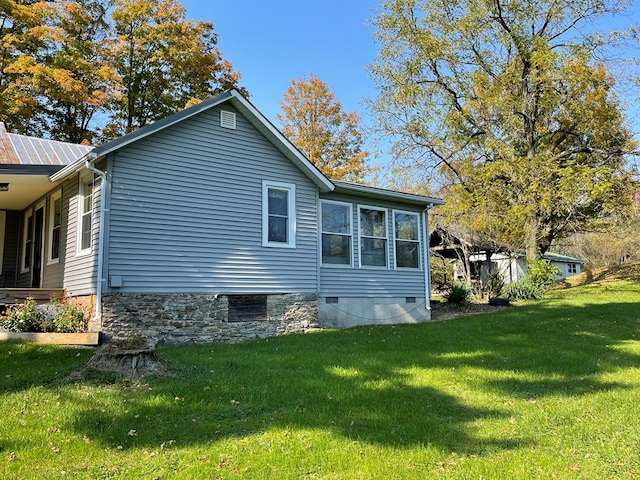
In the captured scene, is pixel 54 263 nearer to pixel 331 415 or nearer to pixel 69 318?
pixel 69 318

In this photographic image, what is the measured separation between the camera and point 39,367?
251 inches

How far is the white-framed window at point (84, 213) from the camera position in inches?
372

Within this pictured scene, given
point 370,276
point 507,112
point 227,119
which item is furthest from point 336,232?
point 507,112

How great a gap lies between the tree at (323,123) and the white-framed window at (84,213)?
59.8ft

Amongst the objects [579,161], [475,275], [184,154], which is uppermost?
[579,161]

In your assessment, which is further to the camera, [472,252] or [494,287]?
[472,252]

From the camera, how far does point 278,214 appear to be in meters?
11.2

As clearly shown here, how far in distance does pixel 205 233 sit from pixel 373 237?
4829 mm

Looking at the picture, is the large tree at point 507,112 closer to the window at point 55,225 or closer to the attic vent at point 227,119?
the attic vent at point 227,119

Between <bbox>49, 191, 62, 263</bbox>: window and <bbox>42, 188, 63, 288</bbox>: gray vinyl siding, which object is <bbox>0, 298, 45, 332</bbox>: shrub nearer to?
<bbox>42, 188, 63, 288</bbox>: gray vinyl siding

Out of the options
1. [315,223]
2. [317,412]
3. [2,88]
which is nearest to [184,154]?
[315,223]

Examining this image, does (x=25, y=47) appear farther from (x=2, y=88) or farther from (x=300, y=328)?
(x=300, y=328)

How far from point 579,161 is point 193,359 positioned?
64.6ft

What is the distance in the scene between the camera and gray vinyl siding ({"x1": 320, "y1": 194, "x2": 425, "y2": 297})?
12.1m
